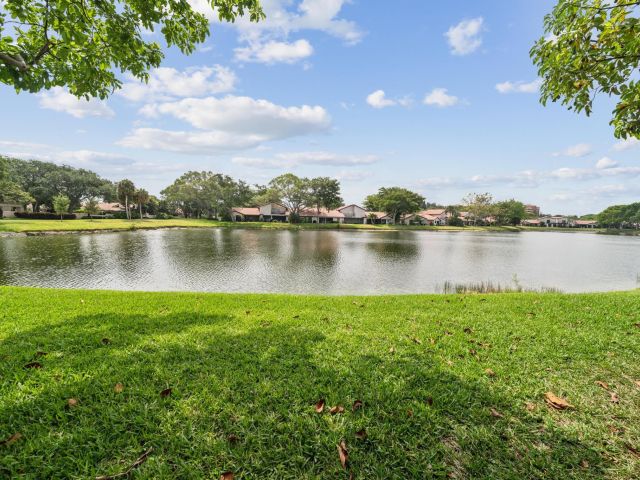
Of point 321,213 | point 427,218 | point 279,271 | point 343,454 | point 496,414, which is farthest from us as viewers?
point 427,218

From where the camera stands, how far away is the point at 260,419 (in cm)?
309

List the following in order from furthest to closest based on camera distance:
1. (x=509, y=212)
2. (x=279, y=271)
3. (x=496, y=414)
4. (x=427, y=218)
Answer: (x=509, y=212) < (x=427, y=218) < (x=279, y=271) < (x=496, y=414)

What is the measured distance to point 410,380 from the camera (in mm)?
3908

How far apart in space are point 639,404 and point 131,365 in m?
6.44

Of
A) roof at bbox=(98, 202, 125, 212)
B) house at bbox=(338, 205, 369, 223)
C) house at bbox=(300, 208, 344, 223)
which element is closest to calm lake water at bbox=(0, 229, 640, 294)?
roof at bbox=(98, 202, 125, 212)

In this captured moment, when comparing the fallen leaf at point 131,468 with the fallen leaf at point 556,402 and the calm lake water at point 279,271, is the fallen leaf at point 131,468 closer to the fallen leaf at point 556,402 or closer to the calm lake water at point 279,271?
the fallen leaf at point 556,402

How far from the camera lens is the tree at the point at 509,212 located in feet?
358

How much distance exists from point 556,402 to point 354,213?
9540 centimetres

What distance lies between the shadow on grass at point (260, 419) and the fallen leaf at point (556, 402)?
0.44 metres

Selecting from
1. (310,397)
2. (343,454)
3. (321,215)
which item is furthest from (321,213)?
(343,454)

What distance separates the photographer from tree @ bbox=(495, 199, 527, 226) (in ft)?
358

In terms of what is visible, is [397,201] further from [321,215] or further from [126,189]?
[126,189]

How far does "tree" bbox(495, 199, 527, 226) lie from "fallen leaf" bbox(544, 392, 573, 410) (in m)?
120

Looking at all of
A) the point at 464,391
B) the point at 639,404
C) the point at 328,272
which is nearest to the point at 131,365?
the point at 464,391
